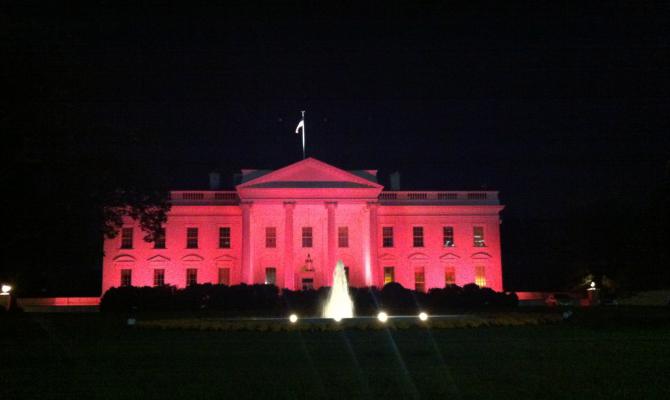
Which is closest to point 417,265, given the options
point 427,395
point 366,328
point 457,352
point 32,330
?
point 366,328

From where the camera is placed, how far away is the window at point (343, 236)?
49.1 meters

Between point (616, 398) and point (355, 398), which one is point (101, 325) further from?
point (616, 398)

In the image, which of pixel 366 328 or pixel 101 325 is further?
pixel 101 325

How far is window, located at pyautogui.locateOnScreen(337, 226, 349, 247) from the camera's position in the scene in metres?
49.1

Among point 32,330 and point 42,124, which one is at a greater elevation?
point 42,124

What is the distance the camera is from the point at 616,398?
355 inches

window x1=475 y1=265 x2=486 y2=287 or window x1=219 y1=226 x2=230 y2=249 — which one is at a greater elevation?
window x1=219 y1=226 x2=230 y2=249

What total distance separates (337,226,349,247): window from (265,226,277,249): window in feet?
15.1

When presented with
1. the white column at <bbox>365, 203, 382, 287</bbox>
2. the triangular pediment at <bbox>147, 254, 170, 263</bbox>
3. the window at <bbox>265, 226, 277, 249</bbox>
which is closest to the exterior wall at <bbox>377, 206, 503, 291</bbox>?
the white column at <bbox>365, 203, 382, 287</bbox>

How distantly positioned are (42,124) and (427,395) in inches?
624

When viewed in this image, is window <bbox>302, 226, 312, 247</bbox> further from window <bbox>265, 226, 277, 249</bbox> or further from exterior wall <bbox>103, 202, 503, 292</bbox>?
window <bbox>265, 226, 277, 249</bbox>

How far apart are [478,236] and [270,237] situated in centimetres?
1555

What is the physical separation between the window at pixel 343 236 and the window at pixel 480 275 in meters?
9.98

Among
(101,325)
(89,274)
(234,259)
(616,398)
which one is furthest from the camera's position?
(89,274)
